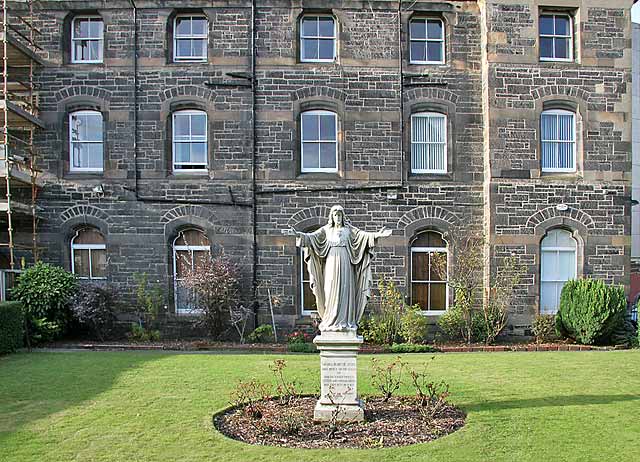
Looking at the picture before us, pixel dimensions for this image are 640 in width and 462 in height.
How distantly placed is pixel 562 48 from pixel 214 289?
39.3 feet

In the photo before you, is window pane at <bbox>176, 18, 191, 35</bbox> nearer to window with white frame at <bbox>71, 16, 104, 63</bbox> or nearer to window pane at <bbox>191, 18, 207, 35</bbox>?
window pane at <bbox>191, 18, 207, 35</bbox>

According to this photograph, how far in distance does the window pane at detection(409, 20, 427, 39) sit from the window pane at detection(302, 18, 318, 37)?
2.75 metres

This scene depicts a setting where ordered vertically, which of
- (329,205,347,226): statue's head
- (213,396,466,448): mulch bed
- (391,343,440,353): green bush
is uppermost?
(329,205,347,226): statue's head

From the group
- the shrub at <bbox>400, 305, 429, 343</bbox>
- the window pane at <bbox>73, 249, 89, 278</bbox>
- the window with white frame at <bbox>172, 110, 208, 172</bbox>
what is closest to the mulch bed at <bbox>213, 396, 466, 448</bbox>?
the shrub at <bbox>400, 305, 429, 343</bbox>

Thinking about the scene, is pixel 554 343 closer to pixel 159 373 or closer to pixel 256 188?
pixel 256 188

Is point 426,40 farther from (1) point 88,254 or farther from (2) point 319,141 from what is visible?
(1) point 88,254

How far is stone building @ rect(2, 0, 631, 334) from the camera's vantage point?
17.9 m

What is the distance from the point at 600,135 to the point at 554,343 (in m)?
6.03

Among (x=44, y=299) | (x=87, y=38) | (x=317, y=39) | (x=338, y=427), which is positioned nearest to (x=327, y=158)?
(x=317, y=39)

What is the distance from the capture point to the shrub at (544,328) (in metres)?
17.4

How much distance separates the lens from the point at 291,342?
1678cm

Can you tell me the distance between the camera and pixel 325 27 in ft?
60.6

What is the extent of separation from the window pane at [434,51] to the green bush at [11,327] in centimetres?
1283

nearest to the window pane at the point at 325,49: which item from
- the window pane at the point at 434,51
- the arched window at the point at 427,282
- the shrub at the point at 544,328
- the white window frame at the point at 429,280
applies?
the window pane at the point at 434,51
